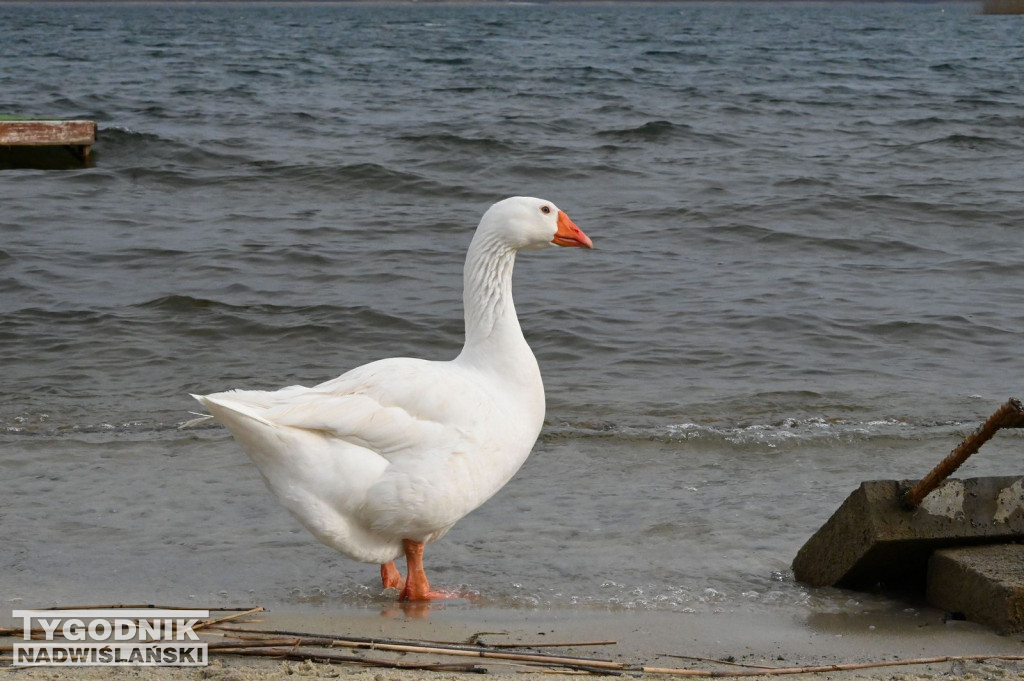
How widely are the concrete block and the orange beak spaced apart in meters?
1.96

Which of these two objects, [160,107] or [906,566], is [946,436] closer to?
[906,566]

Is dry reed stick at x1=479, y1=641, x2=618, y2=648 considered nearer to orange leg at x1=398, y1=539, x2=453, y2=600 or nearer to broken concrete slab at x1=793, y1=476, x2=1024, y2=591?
orange leg at x1=398, y1=539, x2=453, y2=600

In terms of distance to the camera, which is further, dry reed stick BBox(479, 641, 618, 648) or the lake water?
the lake water

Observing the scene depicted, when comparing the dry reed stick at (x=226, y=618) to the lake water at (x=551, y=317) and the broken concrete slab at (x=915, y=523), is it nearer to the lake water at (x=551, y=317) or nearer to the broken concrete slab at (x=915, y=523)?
the lake water at (x=551, y=317)

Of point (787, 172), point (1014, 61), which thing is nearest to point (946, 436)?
point (787, 172)

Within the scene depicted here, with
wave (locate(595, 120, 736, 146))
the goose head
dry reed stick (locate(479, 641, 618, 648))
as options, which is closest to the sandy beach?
dry reed stick (locate(479, 641, 618, 648))

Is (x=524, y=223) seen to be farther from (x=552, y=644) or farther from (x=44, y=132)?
(x=44, y=132)

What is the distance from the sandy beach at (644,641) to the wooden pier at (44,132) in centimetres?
686

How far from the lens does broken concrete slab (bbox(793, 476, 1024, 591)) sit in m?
4.54

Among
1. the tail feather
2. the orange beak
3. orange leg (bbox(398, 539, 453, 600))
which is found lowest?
orange leg (bbox(398, 539, 453, 600))

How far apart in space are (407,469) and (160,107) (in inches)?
739

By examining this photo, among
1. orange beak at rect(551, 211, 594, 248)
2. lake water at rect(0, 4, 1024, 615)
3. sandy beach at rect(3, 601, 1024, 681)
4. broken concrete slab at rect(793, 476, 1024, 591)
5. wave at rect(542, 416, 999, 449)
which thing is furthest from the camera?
wave at rect(542, 416, 999, 449)

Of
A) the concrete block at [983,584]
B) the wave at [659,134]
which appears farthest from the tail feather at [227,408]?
the wave at [659,134]

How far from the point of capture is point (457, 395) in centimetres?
474
